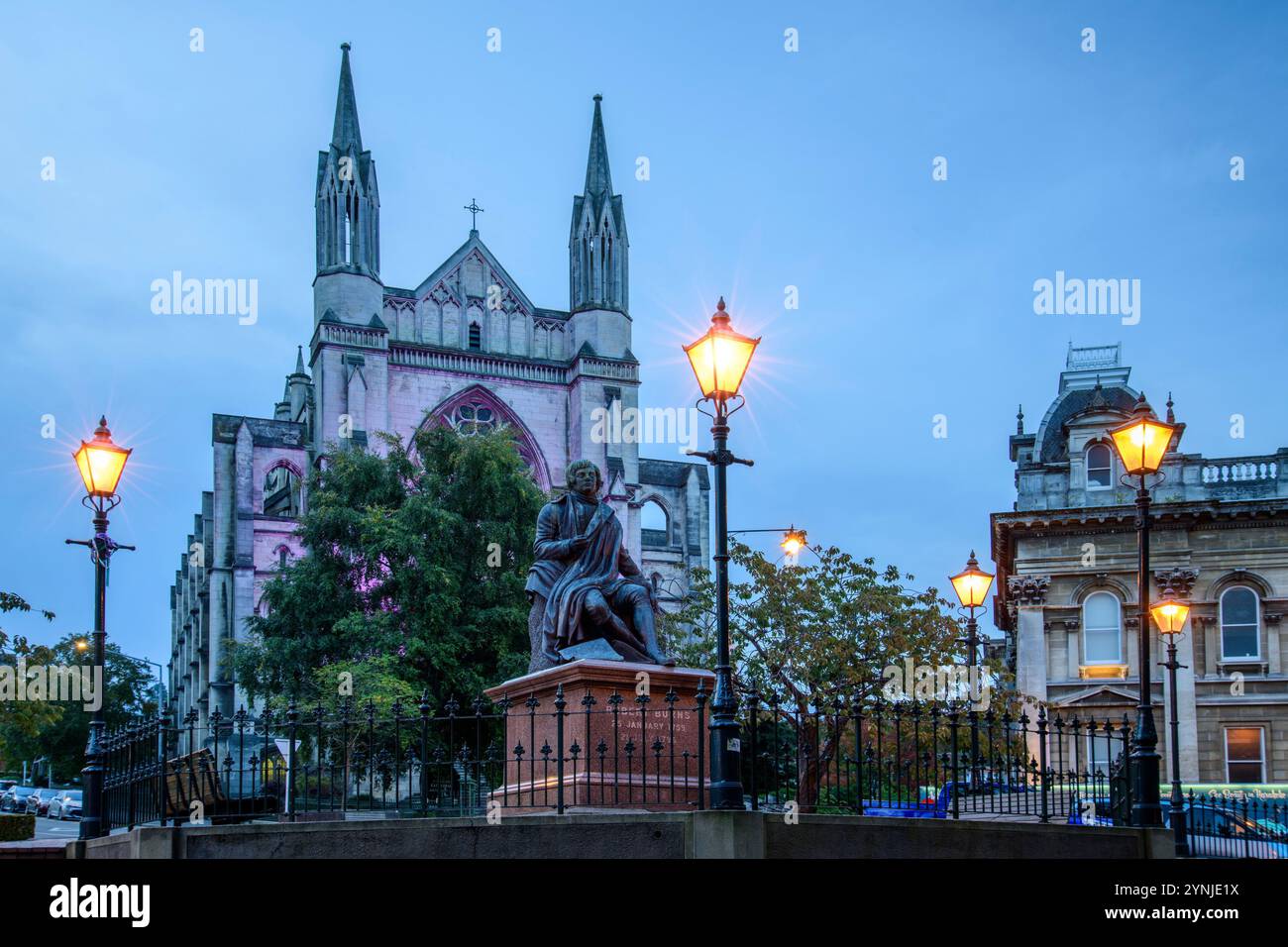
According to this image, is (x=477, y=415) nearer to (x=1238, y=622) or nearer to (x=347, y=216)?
(x=347, y=216)

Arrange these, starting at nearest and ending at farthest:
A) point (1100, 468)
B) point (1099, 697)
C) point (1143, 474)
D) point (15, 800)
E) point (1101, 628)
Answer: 1. point (1143, 474)
2. point (1099, 697)
3. point (1101, 628)
4. point (1100, 468)
5. point (15, 800)

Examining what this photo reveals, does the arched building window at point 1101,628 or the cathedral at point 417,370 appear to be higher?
the cathedral at point 417,370

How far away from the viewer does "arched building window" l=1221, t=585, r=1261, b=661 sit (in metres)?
37.2

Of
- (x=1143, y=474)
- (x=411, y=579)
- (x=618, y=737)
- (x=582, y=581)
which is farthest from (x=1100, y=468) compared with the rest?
(x=618, y=737)

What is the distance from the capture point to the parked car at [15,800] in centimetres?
4928

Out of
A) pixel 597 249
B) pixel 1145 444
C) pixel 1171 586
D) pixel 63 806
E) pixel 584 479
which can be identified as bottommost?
pixel 63 806

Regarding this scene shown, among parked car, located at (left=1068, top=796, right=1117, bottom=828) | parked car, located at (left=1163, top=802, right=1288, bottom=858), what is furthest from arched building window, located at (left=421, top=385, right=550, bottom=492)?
parked car, located at (left=1068, top=796, right=1117, bottom=828)

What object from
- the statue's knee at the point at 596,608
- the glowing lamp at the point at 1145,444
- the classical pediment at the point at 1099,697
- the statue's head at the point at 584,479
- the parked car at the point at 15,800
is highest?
the glowing lamp at the point at 1145,444

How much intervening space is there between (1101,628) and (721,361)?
2786cm

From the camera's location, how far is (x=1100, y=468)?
39.0 m

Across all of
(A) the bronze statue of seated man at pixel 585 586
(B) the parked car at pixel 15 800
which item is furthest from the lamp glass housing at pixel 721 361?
(B) the parked car at pixel 15 800

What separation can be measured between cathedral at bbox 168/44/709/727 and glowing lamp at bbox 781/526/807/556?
2481 cm

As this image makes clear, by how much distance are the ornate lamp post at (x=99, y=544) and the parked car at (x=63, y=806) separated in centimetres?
3032

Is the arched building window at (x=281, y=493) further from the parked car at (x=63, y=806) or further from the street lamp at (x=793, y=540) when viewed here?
the street lamp at (x=793, y=540)
